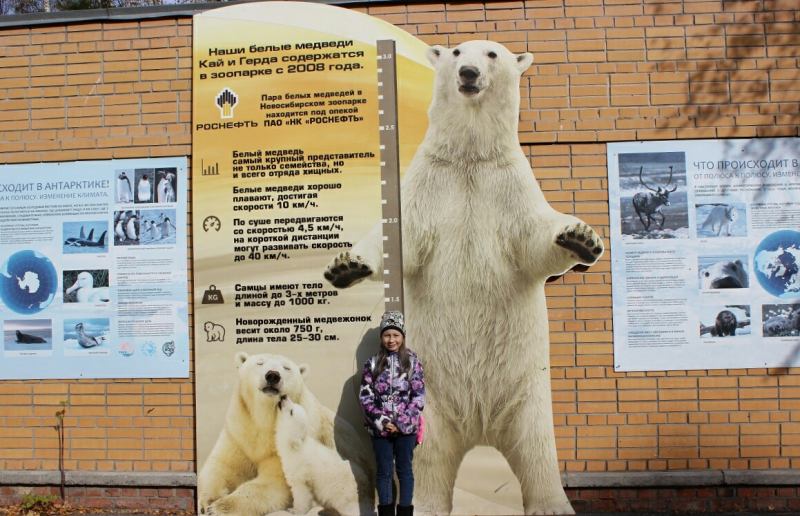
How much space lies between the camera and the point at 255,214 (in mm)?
4504

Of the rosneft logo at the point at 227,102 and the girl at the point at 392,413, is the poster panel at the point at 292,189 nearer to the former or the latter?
the rosneft logo at the point at 227,102

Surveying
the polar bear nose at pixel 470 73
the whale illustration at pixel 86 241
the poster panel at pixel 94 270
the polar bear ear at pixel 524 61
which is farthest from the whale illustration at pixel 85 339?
the polar bear ear at pixel 524 61

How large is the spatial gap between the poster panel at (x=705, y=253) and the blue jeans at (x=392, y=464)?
168 cm

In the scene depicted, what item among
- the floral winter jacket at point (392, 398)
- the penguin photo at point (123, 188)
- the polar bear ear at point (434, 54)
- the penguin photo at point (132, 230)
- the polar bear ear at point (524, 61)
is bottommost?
the floral winter jacket at point (392, 398)

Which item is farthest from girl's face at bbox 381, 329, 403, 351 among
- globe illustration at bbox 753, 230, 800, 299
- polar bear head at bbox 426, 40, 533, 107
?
globe illustration at bbox 753, 230, 800, 299

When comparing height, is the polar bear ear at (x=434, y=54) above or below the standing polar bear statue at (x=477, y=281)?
above

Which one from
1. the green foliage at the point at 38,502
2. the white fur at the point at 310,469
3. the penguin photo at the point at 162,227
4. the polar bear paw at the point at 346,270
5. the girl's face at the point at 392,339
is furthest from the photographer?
the penguin photo at the point at 162,227

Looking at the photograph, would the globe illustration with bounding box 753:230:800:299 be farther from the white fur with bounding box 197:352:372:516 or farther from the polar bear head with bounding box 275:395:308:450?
the polar bear head with bounding box 275:395:308:450

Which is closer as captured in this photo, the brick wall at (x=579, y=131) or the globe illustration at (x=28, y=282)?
the brick wall at (x=579, y=131)

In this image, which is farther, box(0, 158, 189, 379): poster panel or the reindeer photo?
box(0, 158, 189, 379): poster panel

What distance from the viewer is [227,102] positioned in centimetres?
457

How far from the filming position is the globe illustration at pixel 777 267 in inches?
174

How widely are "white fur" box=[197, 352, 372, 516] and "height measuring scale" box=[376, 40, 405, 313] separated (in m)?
0.90

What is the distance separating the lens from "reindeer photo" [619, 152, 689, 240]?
14.5ft
